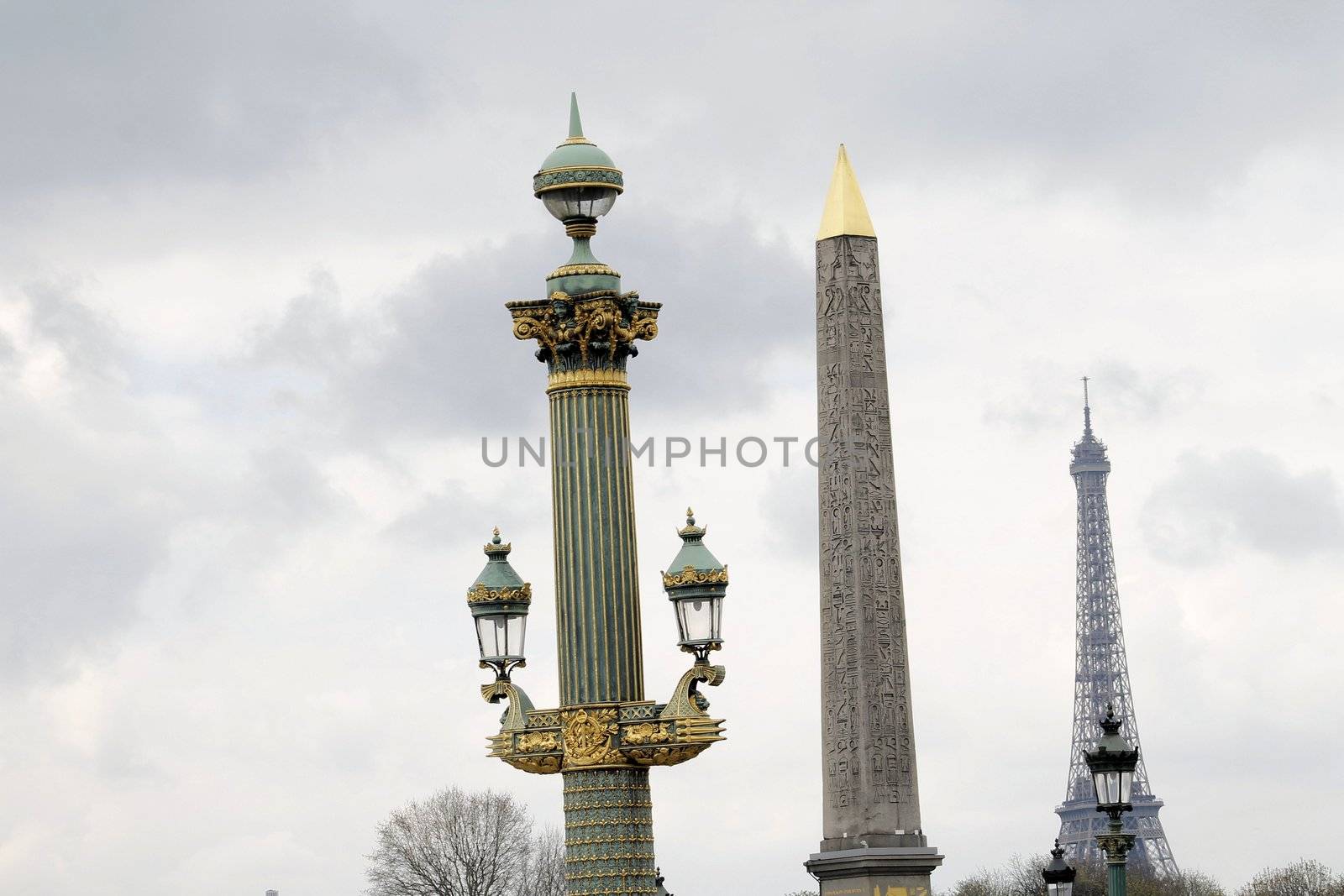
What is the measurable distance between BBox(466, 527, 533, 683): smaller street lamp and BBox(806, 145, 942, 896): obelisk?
22120mm

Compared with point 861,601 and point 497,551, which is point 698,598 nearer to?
point 497,551

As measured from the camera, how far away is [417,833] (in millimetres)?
78125

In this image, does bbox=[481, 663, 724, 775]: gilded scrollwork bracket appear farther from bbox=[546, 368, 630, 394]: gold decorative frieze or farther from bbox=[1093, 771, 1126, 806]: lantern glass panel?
bbox=[1093, 771, 1126, 806]: lantern glass panel

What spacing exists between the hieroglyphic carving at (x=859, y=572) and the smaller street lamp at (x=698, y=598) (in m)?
22.7

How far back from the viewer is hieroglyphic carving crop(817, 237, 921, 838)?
41188 mm

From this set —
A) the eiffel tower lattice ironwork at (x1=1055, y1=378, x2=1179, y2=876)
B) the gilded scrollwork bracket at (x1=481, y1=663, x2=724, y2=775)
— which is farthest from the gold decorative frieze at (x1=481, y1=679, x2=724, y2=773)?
the eiffel tower lattice ironwork at (x1=1055, y1=378, x2=1179, y2=876)

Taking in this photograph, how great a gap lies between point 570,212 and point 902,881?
2374cm

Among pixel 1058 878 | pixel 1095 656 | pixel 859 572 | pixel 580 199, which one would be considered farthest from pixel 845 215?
pixel 1095 656

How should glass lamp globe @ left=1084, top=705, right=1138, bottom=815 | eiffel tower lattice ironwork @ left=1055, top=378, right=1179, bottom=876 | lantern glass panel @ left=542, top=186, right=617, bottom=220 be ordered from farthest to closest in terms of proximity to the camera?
eiffel tower lattice ironwork @ left=1055, top=378, right=1179, bottom=876 → glass lamp globe @ left=1084, top=705, right=1138, bottom=815 → lantern glass panel @ left=542, top=186, right=617, bottom=220

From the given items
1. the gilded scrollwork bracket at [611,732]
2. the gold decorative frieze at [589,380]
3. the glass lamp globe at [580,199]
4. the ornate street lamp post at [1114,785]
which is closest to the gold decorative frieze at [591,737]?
the gilded scrollwork bracket at [611,732]

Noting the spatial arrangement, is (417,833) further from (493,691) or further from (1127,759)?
(493,691)

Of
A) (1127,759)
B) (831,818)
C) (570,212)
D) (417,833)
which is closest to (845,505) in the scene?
(831,818)

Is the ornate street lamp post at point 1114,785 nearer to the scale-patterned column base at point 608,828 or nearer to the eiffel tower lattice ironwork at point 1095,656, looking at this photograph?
the scale-patterned column base at point 608,828

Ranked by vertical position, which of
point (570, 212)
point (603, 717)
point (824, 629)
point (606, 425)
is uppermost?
point (824, 629)
